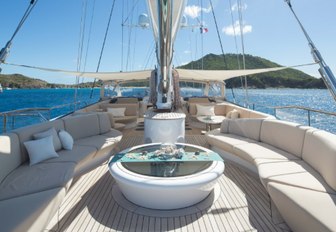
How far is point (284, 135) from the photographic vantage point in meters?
2.87

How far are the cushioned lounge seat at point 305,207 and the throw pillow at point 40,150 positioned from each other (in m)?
2.38

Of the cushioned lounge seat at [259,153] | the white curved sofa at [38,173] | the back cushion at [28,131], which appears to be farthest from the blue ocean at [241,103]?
the cushioned lounge seat at [259,153]

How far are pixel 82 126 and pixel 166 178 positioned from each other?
2.17 meters

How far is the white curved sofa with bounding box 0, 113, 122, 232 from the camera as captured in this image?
149cm

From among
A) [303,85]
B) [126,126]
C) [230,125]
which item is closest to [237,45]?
[230,125]

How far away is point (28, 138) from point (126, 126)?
2615 millimetres

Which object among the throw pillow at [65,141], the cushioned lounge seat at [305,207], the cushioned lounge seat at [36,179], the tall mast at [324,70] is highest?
the tall mast at [324,70]

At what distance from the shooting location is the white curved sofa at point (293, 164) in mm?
1577

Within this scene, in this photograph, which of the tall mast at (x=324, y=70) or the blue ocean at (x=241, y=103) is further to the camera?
the blue ocean at (x=241, y=103)

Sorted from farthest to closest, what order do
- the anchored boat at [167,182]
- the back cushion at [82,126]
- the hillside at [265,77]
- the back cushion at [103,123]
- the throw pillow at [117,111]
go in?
1. the hillside at [265,77]
2. the throw pillow at [117,111]
3. the back cushion at [103,123]
4. the back cushion at [82,126]
5. the anchored boat at [167,182]

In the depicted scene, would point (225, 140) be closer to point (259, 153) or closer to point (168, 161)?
point (259, 153)

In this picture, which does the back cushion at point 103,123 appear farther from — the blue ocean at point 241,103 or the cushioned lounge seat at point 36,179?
the cushioned lounge seat at point 36,179

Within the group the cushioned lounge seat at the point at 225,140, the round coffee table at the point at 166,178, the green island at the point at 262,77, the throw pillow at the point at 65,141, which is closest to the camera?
the round coffee table at the point at 166,178

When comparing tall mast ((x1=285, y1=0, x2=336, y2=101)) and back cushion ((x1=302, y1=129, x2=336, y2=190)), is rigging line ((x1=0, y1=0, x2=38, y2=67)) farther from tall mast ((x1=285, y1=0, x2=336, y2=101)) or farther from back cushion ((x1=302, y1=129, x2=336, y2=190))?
back cushion ((x1=302, y1=129, x2=336, y2=190))
